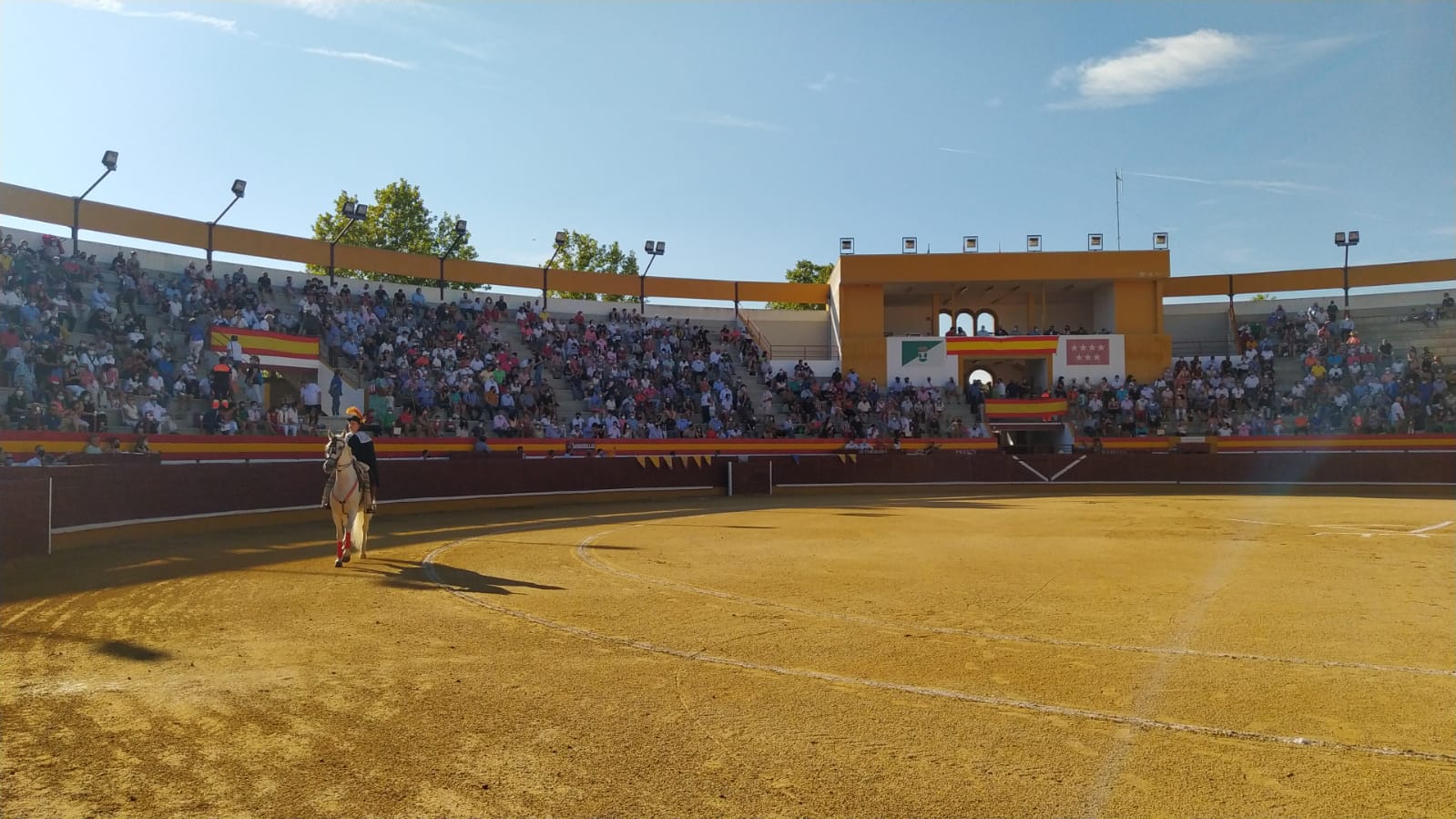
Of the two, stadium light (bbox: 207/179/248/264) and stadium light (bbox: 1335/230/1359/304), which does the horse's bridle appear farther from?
stadium light (bbox: 1335/230/1359/304)

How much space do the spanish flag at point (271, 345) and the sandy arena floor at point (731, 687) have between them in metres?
13.7

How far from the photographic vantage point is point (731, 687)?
19.2ft

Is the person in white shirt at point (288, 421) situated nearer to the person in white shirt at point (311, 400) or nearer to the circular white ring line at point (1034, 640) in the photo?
the person in white shirt at point (311, 400)

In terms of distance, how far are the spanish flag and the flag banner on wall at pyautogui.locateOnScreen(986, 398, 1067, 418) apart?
24839mm

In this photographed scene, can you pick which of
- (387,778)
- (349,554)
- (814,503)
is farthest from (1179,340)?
(387,778)

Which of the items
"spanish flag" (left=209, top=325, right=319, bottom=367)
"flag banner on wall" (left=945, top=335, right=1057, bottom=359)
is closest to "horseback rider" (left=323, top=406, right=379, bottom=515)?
"spanish flag" (left=209, top=325, right=319, bottom=367)

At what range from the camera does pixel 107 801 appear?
4059 millimetres

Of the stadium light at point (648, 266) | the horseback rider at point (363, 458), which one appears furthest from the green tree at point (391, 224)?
the horseback rider at point (363, 458)

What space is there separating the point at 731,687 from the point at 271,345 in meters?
23.8

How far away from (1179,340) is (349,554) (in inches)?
1586

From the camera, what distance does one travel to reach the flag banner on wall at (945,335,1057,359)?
37812 mm

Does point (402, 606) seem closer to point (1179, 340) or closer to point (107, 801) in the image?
point (107, 801)

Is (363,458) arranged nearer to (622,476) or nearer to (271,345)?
(622,476)

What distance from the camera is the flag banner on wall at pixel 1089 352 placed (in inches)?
1497
